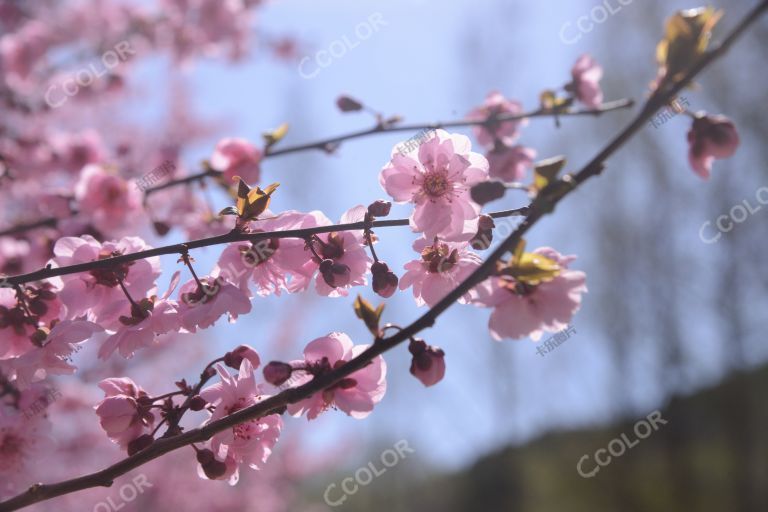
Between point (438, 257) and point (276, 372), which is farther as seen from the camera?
point (438, 257)

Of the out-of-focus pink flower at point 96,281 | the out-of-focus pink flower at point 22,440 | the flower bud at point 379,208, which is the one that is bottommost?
the flower bud at point 379,208

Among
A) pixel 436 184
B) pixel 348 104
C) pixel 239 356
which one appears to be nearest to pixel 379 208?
pixel 436 184

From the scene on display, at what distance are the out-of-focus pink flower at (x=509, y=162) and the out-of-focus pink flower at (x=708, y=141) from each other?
1.46ft

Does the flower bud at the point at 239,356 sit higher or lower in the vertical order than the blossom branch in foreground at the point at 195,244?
lower

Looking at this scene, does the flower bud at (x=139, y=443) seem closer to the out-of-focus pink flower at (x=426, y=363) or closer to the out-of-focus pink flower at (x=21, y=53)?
the out-of-focus pink flower at (x=426, y=363)

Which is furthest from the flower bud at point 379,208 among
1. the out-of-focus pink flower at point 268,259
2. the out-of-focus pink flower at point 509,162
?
the out-of-focus pink flower at point 509,162

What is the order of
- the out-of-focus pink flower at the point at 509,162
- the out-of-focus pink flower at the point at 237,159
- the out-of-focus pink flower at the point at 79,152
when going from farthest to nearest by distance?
the out-of-focus pink flower at the point at 79,152, the out-of-focus pink flower at the point at 237,159, the out-of-focus pink flower at the point at 509,162

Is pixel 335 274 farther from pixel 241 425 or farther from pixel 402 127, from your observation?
pixel 402 127

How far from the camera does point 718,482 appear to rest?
770cm

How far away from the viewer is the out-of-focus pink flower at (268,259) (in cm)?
94

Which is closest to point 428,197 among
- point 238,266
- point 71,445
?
point 238,266

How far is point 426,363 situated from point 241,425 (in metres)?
0.31

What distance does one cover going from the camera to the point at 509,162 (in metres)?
1.53

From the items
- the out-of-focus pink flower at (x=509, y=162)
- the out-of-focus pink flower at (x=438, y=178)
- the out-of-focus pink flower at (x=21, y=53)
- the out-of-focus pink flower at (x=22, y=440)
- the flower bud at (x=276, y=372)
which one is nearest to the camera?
the flower bud at (x=276, y=372)
